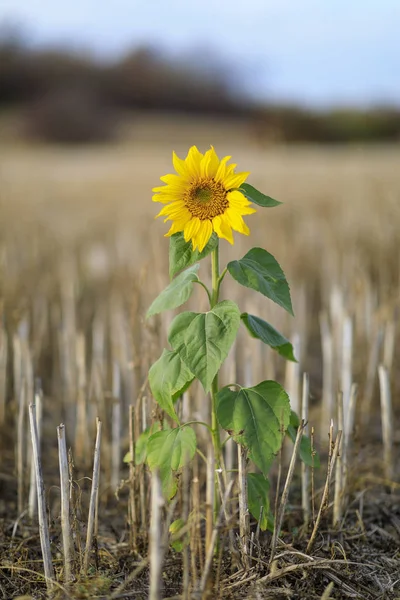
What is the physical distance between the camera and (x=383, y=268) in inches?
161

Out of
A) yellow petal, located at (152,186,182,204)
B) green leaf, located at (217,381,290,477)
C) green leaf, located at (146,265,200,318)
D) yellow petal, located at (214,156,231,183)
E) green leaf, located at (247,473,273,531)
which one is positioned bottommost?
green leaf, located at (247,473,273,531)

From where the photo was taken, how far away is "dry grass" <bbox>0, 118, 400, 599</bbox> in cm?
153

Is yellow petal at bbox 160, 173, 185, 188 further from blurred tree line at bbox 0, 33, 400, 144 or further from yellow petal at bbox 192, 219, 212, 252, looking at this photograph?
blurred tree line at bbox 0, 33, 400, 144

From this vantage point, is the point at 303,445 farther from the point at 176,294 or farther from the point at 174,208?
the point at 174,208

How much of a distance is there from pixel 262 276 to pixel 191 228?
0.18m

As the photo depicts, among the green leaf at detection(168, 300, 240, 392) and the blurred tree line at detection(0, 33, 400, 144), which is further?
the blurred tree line at detection(0, 33, 400, 144)

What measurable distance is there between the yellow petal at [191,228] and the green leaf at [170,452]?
0.40 m

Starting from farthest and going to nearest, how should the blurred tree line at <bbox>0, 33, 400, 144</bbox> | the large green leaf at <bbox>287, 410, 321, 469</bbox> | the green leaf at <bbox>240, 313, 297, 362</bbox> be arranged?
the blurred tree line at <bbox>0, 33, 400, 144</bbox>
the large green leaf at <bbox>287, 410, 321, 469</bbox>
the green leaf at <bbox>240, 313, 297, 362</bbox>

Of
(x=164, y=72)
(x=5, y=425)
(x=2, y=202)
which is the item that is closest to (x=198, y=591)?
(x=5, y=425)

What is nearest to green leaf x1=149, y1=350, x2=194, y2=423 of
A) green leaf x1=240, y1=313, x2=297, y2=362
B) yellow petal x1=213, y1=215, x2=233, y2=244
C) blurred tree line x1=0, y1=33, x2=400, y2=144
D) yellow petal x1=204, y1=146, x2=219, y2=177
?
green leaf x1=240, y1=313, x2=297, y2=362

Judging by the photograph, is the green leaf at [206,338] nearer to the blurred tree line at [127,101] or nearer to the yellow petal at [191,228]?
the yellow petal at [191,228]

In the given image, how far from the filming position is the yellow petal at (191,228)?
1280 millimetres

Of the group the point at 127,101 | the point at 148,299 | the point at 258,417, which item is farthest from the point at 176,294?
the point at 127,101

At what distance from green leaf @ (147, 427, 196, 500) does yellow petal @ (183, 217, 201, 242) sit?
0.40 meters
